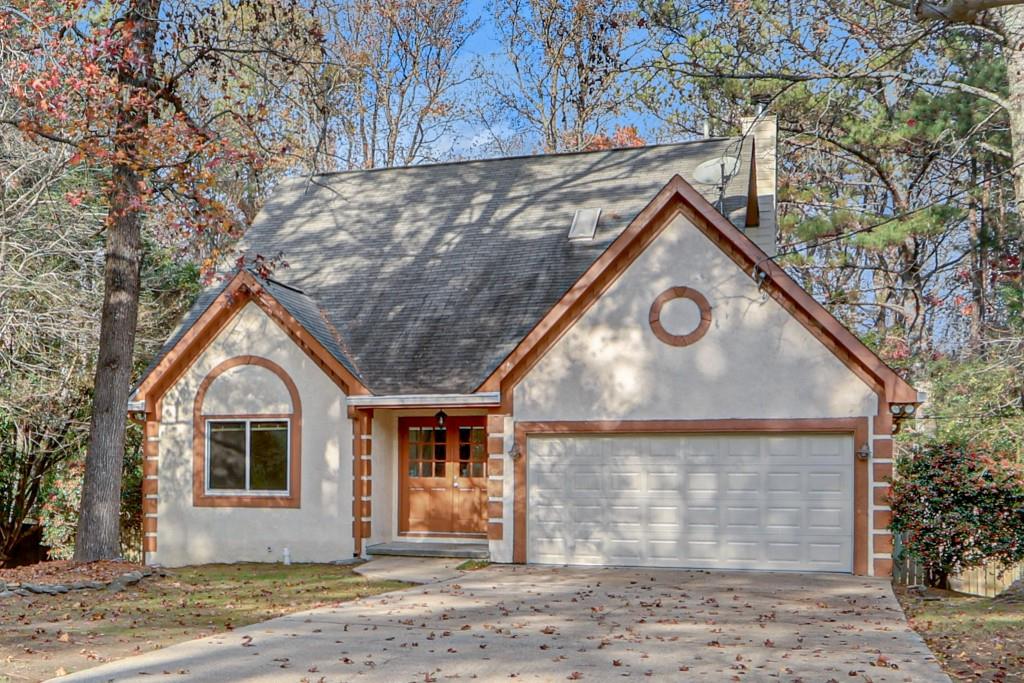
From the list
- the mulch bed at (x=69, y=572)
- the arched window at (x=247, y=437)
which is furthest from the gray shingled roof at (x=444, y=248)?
the mulch bed at (x=69, y=572)

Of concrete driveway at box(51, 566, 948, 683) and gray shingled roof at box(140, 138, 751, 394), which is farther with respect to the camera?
gray shingled roof at box(140, 138, 751, 394)

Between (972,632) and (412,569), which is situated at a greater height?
(972,632)

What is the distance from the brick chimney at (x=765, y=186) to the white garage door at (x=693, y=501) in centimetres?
571

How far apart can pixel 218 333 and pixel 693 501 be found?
7.99 m

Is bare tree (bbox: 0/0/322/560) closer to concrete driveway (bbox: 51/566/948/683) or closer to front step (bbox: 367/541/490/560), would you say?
front step (bbox: 367/541/490/560)

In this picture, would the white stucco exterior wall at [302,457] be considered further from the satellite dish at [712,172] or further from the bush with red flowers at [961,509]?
the bush with red flowers at [961,509]

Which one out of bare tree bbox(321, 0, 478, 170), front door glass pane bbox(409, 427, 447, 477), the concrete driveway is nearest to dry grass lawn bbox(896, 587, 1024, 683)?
the concrete driveway

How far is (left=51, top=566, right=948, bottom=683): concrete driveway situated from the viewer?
25.2ft

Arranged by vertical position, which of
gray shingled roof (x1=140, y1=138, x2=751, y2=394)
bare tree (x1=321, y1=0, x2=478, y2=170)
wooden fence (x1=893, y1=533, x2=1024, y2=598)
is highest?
bare tree (x1=321, y1=0, x2=478, y2=170)

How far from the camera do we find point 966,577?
1562 cm

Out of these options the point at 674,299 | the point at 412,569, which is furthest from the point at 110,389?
the point at 674,299

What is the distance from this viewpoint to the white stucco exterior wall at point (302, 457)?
15766 millimetres

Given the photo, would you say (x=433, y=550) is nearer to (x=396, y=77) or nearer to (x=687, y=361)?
(x=687, y=361)

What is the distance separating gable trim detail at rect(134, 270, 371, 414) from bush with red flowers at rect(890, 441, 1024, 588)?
8.03m
